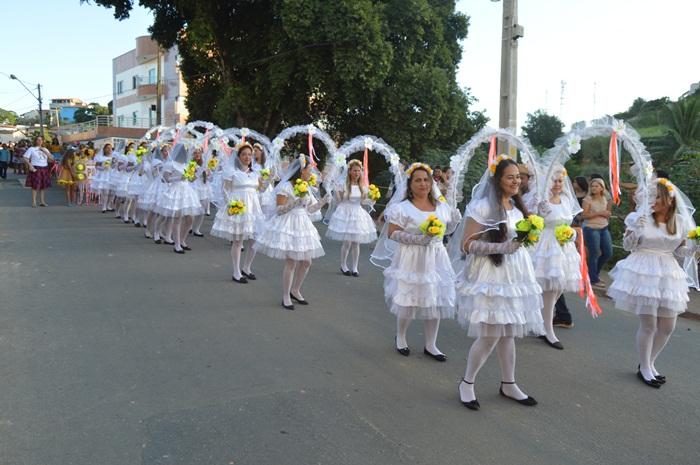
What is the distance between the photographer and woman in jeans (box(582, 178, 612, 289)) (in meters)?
9.76

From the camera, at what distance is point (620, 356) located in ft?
21.4

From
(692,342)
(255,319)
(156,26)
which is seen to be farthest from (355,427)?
(156,26)

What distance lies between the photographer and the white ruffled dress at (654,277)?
18.1ft

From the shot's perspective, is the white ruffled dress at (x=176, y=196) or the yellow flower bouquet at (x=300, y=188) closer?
the yellow flower bouquet at (x=300, y=188)

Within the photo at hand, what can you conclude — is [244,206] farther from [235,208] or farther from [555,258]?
[555,258]

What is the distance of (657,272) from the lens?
5.61 metres

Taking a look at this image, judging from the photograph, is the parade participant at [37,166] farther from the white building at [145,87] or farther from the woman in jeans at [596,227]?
the white building at [145,87]

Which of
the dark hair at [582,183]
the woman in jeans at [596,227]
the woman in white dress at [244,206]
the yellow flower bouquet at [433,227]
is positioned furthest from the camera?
the dark hair at [582,183]

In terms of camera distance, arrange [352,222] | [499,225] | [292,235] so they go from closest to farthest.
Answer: [499,225] < [292,235] < [352,222]

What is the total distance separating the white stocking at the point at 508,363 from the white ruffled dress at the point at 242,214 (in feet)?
18.1

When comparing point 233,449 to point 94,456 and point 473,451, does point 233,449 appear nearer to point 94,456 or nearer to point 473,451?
point 94,456

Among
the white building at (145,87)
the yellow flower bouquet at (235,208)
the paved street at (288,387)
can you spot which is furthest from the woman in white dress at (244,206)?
the white building at (145,87)

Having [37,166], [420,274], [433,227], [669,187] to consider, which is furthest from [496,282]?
[37,166]

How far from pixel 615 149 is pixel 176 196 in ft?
28.1
